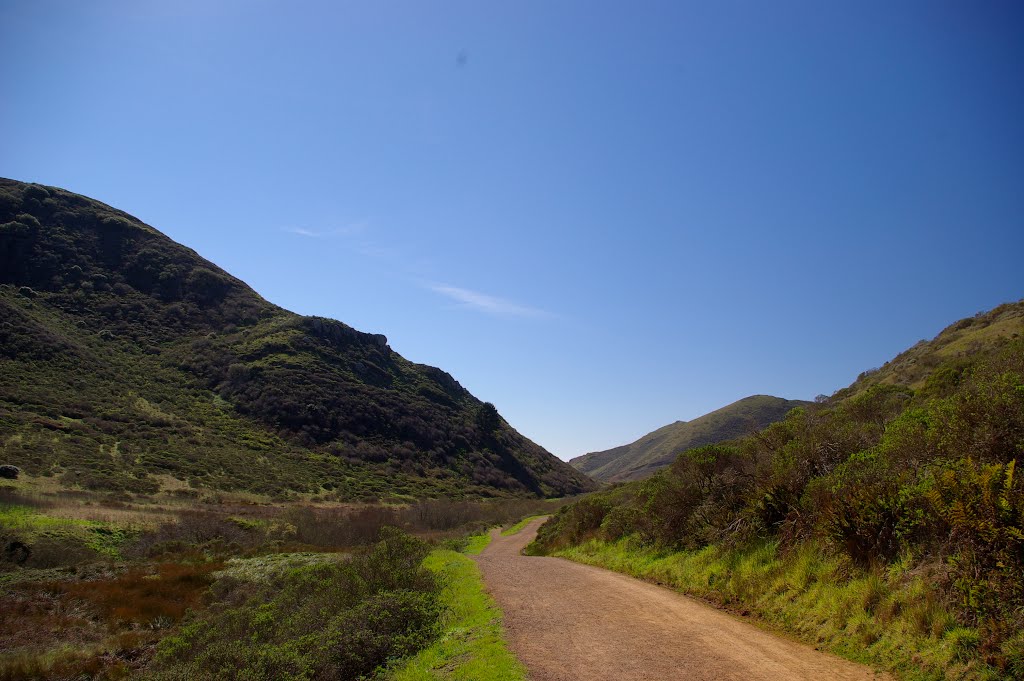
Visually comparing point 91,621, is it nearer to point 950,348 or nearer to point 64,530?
point 64,530

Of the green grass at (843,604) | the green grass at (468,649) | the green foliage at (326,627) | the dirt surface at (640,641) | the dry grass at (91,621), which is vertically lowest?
the dry grass at (91,621)

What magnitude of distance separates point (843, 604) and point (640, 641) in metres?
2.85

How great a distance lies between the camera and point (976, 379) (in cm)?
880

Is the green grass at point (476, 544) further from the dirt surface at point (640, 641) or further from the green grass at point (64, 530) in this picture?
the green grass at point (64, 530)

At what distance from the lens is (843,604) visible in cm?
702

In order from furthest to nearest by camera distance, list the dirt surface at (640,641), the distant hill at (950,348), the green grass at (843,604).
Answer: the distant hill at (950,348), the dirt surface at (640,641), the green grass at (843,604)

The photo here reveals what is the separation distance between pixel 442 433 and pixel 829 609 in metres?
74.0

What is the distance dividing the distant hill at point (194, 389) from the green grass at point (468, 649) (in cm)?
3172

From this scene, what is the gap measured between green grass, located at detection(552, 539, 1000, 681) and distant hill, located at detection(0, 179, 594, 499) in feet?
120

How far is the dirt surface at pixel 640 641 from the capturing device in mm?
6297

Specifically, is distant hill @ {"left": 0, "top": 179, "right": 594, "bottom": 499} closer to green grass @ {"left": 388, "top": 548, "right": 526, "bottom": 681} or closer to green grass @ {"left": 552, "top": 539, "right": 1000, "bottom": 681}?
green grass @ {"left": 388, "top": 548, "right": 526, "bottom": 681}

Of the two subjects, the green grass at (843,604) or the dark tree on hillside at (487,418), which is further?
the dark tree on hillside at (487,418)

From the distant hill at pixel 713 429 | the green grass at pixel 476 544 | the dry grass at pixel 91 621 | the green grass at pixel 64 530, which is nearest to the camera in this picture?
the dry grass at pixel 91 621

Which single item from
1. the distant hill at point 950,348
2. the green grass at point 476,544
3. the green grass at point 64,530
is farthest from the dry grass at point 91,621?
the distant hill at point 950,348
